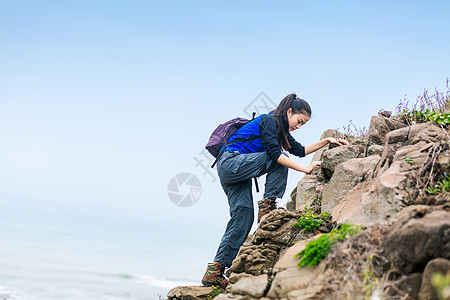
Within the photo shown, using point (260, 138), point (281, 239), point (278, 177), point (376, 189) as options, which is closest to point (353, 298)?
point (376, 189)

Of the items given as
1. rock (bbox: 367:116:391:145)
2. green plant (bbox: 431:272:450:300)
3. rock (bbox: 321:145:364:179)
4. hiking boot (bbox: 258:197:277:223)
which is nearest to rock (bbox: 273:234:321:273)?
green plant (bbox: 431:272:450:300)

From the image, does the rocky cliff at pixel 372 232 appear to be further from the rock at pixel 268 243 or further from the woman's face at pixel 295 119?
the woman's face at pixel 295 119

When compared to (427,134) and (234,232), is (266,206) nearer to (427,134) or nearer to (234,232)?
(234,232)

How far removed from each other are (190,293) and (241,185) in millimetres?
1850

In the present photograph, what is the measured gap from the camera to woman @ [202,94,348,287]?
6961 mm

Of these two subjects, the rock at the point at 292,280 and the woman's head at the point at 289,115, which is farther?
the woman's head at the point at 289,115

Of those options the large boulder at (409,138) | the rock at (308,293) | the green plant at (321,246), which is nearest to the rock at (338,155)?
the large boulder at (409,138)

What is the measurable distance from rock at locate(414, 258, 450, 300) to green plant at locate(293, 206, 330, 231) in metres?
2.17

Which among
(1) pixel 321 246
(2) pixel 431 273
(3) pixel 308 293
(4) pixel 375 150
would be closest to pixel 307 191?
(4) pixel 375 150

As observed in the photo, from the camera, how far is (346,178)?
22.4 feet

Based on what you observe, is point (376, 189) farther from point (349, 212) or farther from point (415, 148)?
point (415, 148)

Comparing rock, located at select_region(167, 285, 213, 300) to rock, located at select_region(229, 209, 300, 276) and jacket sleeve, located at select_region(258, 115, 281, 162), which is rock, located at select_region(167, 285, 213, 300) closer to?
rock, located at select_region(229, 209, 300, 276)

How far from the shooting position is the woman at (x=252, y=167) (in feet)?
22.8

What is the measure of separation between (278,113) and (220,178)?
141cm
